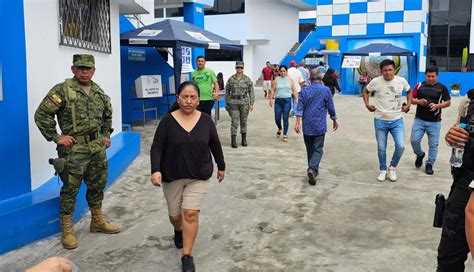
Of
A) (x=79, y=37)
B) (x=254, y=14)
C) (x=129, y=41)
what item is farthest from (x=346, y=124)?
(x=254, y=14)

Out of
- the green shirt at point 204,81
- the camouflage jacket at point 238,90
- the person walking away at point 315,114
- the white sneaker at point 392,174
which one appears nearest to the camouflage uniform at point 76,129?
the person walking away at point 315,114

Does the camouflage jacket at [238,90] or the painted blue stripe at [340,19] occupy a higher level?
the painted blue stripe at [340,19]

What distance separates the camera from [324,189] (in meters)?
5.71

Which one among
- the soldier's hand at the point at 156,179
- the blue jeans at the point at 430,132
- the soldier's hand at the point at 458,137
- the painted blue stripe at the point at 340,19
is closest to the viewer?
the soldier's hand at the point at 458,137

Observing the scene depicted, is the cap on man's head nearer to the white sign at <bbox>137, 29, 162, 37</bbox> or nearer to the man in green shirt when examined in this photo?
the man in green shirt

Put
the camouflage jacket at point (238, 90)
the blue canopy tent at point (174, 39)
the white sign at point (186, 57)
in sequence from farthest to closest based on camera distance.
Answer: the white sign at point (186, 57) < the blue canopy tent at point (174, 39) < the camouflage jacket at point (238, 90)

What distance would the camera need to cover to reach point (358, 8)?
20.3m

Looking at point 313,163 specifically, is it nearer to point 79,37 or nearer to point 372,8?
point 79,37

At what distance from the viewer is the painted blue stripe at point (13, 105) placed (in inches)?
154

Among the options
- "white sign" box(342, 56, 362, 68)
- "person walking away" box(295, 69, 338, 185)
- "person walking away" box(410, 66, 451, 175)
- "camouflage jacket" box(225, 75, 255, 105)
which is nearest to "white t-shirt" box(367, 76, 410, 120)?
"person walking away" box(410, 66, 451, 175)

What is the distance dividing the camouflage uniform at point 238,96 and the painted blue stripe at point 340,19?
13.7 m

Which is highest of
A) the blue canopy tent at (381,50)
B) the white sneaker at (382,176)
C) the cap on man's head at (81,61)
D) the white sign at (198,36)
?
the blue canopy tent at (381,50)

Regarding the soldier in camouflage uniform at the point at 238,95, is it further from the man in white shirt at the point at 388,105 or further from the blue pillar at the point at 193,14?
the blue pillar at the point at 193,14

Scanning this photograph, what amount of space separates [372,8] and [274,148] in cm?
1396
